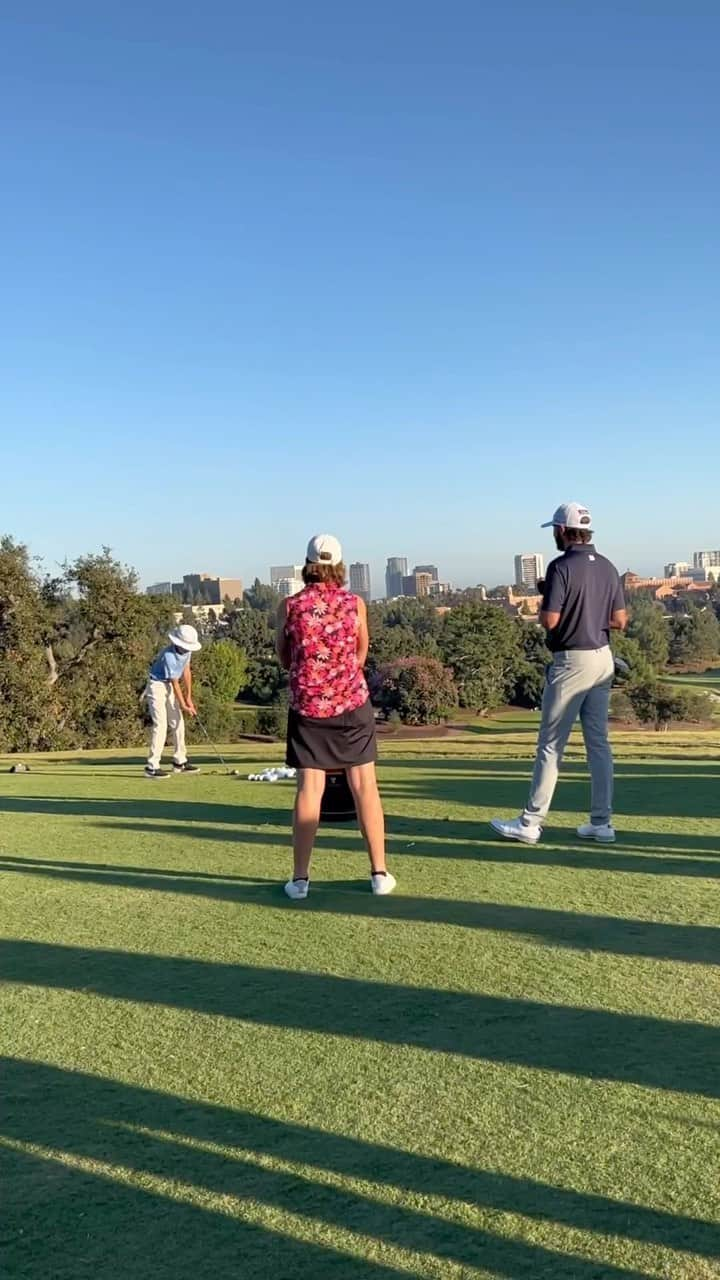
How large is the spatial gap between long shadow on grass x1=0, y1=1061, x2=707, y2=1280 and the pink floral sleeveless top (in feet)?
8.78

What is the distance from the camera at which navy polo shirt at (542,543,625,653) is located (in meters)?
6.80

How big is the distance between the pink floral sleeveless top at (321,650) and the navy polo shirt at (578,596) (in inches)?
63.2

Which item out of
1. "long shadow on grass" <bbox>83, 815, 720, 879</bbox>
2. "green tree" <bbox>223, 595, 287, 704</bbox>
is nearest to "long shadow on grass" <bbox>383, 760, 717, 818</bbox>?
"long shadow on grass" <bbox>83, 815, 720, 879</bbox>

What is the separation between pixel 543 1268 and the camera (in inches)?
91.7

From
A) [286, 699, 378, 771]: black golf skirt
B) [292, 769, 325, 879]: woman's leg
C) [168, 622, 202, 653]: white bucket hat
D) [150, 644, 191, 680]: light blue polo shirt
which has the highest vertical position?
[168, 622, 202, 653]: white bucket hat

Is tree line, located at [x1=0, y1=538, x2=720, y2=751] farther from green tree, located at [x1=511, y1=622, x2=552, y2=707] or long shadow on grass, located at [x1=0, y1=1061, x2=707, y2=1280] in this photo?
long shadow on grass, located at [x1=0, y1=1061, x2=707, y2=1280]

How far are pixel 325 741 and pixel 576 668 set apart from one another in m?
1.95

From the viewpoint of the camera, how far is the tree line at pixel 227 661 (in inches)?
1666

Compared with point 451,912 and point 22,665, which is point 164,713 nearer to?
point 451,912

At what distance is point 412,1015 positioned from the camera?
3.84m

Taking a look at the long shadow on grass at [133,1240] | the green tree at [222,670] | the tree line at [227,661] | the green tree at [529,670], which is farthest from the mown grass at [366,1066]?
the green tree at [529,670]

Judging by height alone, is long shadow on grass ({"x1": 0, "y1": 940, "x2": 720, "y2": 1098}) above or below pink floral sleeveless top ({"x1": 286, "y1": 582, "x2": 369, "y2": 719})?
below

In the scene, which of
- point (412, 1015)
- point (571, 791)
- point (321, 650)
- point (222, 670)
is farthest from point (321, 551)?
point (222, 670)

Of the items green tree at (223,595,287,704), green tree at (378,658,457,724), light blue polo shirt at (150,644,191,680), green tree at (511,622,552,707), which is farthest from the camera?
green tree at (223,595,287,704)
